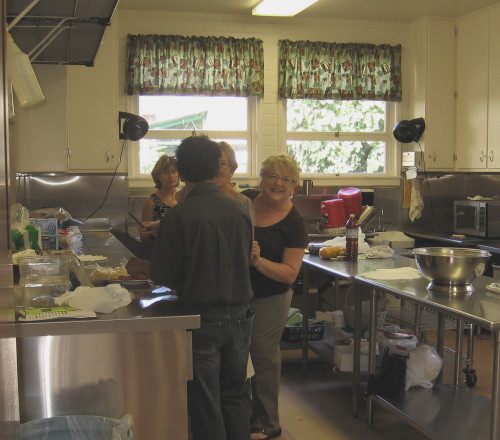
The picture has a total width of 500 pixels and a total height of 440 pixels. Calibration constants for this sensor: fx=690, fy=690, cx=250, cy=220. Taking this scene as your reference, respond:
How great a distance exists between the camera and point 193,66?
231 inches

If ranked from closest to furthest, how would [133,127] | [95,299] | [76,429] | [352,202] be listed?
[76,429], [95,299], [133,127], [352,202]

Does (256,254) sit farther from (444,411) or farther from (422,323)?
(422,323)

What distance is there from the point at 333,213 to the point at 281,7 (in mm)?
1709

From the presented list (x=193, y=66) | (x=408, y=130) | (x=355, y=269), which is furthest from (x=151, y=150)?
(x=355, y=269)

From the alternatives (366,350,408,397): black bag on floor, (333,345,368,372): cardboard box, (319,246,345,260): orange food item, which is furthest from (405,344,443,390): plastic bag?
(319,246,345,260): orange food item

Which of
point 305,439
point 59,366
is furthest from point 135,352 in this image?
point 305,439

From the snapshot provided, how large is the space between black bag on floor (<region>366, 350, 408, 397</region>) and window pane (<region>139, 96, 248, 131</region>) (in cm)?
316

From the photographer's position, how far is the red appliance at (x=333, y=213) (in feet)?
18.9

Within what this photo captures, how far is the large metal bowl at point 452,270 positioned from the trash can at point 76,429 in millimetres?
1587

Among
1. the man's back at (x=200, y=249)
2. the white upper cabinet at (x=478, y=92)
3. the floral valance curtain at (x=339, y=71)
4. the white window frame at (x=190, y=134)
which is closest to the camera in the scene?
the man's back at (x=200, y=249)

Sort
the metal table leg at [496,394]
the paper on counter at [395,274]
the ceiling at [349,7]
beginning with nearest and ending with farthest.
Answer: the metal table leg at [496,394]
the paper on counter at [395,274]
the ceiling at [349,7]

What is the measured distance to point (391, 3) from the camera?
564 cm

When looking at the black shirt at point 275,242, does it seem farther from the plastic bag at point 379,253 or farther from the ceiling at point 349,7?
the ceiling at point 349,7

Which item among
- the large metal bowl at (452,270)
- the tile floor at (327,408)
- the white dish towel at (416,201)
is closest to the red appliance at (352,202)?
the white dish towel at (416,201)
